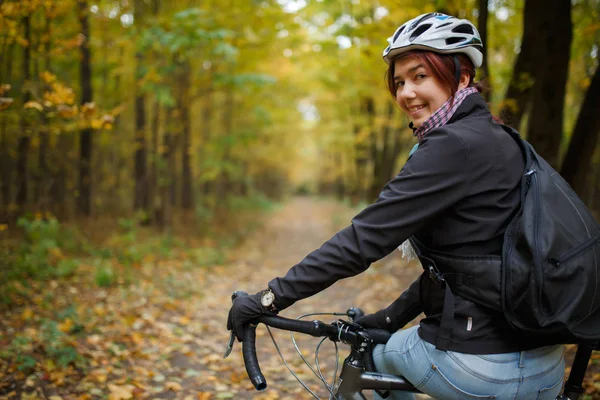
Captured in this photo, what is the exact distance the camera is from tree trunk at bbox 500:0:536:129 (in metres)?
6.09

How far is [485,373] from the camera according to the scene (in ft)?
5.82

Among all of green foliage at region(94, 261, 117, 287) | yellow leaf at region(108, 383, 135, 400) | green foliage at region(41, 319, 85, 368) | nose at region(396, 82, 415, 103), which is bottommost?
green foliage at region(94, 261, 117, 287)

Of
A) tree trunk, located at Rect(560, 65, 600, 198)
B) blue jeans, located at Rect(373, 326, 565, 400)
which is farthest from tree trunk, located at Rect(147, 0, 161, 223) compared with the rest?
blue jeans, located at Rect(373, 326, 565, 400)

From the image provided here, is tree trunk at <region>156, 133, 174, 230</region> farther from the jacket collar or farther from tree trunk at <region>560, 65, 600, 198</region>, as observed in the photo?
the jacket collar

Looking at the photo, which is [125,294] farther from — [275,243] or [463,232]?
[275,243]

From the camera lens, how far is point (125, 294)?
7484mm

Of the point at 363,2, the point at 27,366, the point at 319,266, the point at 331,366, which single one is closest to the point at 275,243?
the point at 363,2

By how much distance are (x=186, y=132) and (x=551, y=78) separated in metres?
11.7

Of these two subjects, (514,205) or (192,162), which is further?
(192,162)

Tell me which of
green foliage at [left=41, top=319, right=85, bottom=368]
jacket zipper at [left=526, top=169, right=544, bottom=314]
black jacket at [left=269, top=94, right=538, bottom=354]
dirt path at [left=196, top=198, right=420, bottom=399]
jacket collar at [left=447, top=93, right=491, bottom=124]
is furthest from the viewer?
dirt path at [left=196, top=198, right=420, bottom=399]

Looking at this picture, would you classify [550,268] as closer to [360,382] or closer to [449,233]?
[449,233]

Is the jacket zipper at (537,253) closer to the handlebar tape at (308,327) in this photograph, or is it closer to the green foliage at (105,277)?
the handlebar tape at (308,327)

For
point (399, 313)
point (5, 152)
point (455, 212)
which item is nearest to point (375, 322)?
point (399, 313)

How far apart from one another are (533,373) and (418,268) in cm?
796
